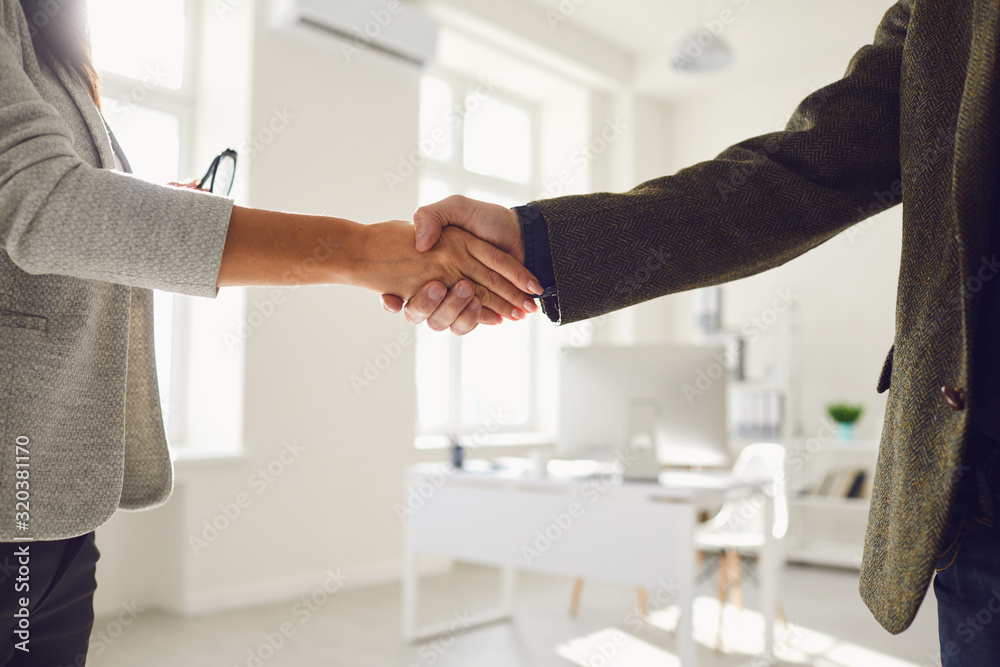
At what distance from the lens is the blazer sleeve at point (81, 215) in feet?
2.24

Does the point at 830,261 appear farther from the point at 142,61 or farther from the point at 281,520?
the point at 142,61

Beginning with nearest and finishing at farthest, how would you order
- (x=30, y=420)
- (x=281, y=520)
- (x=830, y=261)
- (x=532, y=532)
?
1. (x=30, y=420)
2. (x=532, y=532)
3. (x=281, y=520)
4. (x=830, y=261)

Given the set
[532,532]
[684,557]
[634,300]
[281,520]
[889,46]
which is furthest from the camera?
[281,520]

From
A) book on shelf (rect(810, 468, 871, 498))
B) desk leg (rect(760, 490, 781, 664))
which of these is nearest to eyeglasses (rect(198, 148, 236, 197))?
desk leg (rect(760, 490, 781, 664))

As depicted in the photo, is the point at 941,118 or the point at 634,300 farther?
the point at 634,300

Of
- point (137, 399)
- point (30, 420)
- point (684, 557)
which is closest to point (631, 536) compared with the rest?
point (684, 557)

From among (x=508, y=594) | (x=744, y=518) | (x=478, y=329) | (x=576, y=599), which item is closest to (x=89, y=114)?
(x=508, y=594)

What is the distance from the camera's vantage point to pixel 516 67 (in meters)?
5.17

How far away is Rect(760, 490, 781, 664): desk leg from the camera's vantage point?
2.87m

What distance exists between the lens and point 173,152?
3.88 meters

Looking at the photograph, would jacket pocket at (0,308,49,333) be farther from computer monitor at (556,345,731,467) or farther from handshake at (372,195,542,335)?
computer monitor at (556,345,731,467)

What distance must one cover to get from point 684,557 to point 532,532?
60 centimetres

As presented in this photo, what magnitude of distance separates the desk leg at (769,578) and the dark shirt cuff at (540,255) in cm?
216

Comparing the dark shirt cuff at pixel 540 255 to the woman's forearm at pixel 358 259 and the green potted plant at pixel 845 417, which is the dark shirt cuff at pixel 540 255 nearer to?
the woman's forearm at pixel 358 259
